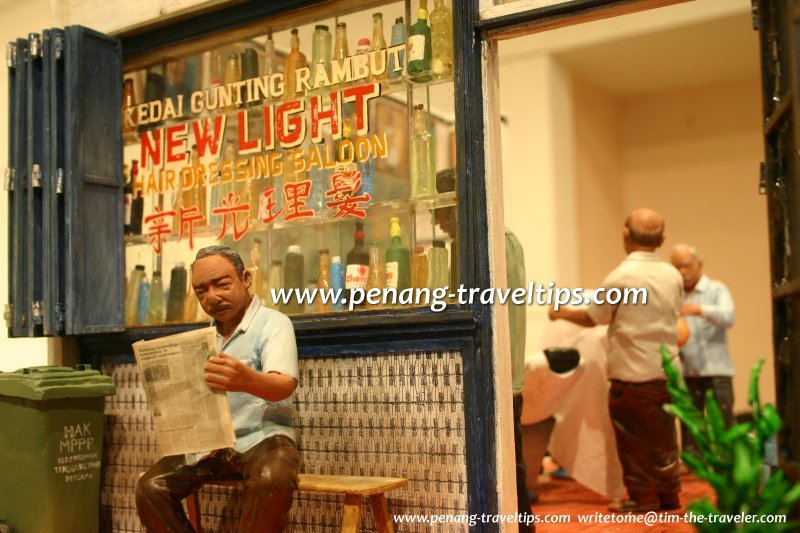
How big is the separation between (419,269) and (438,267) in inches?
4.5

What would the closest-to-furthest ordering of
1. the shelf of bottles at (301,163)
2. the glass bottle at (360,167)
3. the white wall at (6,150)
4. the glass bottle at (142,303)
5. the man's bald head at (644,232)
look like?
the shelf of bottles at (301,163) → the glass bottle at (360,167) → the glass bottle at (142,303) → the white wall at (6,150) → the man's bald head at (644,232)

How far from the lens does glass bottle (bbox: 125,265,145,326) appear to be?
4.65m

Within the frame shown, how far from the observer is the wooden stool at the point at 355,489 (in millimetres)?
3293

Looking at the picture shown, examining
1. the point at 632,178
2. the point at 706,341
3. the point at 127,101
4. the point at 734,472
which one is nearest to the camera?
the point at 734,472

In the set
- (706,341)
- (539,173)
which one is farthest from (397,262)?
(539,173)

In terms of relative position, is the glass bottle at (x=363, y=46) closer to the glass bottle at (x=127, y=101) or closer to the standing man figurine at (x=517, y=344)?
the standing man figurine at (x=517, y=344)

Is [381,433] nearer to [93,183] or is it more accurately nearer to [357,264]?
[357,264]

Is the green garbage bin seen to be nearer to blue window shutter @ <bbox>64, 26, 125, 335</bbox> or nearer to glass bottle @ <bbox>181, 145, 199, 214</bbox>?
blue window shutter @ <bbox>64, 26, 125, 335</bbox>

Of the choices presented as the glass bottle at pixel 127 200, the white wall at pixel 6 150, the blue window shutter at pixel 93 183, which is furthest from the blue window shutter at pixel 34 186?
the glass bottle at pixel 127 200

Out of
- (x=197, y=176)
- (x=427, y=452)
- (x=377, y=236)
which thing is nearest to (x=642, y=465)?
(x=427, y=452)

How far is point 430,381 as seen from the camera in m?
3.65

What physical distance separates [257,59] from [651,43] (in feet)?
16.0

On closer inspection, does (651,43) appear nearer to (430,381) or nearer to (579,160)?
(579,160)

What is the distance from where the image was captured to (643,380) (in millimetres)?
4699
